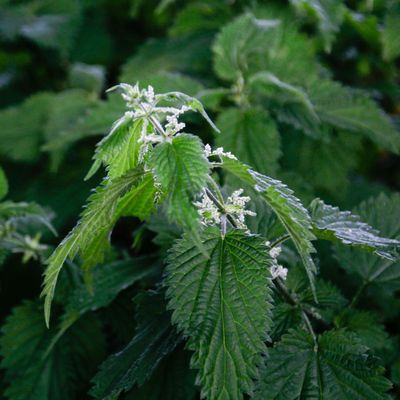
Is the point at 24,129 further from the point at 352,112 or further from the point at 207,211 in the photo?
the point at 207,211

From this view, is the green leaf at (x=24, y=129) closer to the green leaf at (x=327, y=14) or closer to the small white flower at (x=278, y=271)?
the green leaf at (x=327, y=14)

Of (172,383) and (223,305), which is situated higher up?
(223,305)

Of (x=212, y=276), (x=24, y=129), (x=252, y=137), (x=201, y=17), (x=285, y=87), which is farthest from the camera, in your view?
(x=201, y=17)

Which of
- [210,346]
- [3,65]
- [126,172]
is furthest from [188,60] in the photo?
[210,346]

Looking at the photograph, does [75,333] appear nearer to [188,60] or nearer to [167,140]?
[167,140]

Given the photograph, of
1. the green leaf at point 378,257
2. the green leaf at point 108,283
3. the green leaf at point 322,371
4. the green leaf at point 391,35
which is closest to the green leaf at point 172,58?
the green leaf at point 391,35

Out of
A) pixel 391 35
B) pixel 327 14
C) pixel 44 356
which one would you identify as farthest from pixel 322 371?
pixel 391 35

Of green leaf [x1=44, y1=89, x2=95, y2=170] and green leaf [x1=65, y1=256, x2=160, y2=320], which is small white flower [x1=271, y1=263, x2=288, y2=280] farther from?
green leaf [x1=44, y1=89, x2=95, y2=170]
